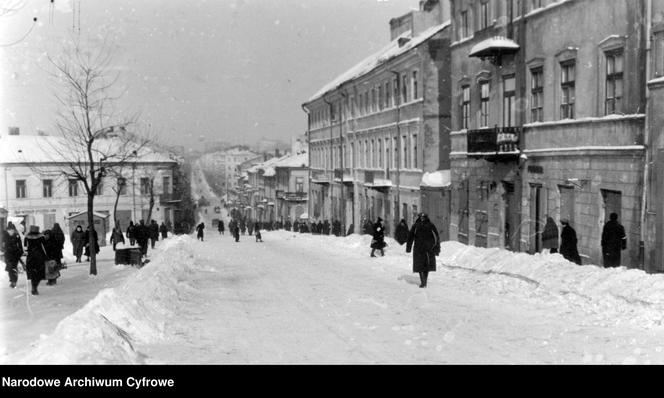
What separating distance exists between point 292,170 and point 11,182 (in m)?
35.5

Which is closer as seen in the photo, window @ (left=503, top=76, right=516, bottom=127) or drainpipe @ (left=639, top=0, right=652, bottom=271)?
drainpipe @ (left=639, top=0, right=652, bottom=271)

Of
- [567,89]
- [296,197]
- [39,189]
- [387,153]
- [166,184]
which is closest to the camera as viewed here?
[567,89]

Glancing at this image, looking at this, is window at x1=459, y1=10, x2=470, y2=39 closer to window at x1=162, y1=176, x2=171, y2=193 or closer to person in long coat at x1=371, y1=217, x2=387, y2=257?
person in long coat at x1=371, y1=217, x2=387, y2=257

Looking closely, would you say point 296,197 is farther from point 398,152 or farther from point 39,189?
point 398,152

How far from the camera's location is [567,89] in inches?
792

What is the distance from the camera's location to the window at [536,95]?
21641mm

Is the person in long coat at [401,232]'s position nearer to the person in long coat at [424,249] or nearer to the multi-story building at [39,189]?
the person in long coat at [424,249]

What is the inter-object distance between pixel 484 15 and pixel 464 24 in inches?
81.0

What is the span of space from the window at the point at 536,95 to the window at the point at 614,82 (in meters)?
3.81

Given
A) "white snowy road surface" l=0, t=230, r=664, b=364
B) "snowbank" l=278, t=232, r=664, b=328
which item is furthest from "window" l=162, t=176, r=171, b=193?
"white snowy road surface" l=0, t=230, r=664, b=364

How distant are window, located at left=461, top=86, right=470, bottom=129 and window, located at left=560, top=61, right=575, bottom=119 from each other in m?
7.12

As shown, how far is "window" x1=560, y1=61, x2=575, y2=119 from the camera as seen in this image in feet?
65.0

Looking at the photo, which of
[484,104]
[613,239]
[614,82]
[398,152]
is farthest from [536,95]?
[398,152]
